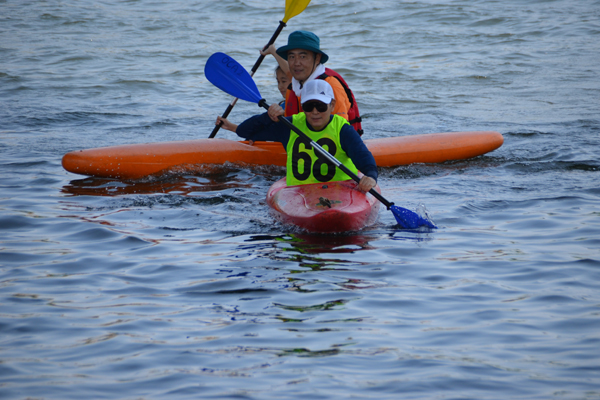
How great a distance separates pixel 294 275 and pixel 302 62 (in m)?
2.29

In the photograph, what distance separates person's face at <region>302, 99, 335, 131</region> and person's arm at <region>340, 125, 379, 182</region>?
6.2 inches

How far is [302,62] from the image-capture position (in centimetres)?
528

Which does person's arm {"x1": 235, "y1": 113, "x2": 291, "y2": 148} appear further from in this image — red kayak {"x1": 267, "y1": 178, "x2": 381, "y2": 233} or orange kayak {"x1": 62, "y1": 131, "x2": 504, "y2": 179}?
red kayak {"x1": 267, "y1": 178, "x2": 381, "y2": 233}

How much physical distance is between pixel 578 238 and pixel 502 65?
359 inches

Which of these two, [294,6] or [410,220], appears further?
[294,6]

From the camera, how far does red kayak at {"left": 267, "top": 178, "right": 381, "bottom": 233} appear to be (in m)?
4.30

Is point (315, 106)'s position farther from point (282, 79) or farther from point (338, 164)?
point (282, 79)

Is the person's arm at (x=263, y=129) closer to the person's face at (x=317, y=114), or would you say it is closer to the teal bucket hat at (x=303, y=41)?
the teal bucket hat at (x=303, y=41)

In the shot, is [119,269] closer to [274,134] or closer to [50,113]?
[274,134]

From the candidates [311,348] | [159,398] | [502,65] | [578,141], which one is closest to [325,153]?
[311,348]

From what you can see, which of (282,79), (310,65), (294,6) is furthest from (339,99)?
(294,6)

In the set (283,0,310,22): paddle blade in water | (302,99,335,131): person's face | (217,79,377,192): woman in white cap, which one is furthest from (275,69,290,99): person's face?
(302,99,335,131): person's face

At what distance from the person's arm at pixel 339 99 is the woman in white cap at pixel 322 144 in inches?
19.6

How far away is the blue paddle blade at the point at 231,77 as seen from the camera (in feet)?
19.0
